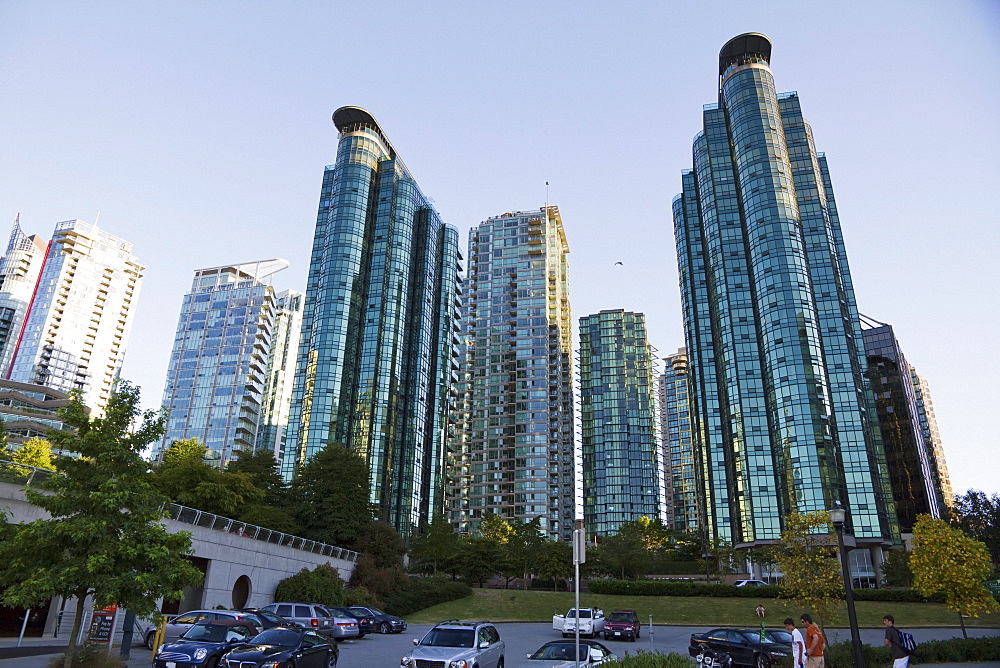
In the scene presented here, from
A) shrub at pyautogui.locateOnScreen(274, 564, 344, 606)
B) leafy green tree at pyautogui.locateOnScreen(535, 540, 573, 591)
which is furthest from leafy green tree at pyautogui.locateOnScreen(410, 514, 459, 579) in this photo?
shrub at pyautogui.locateOnScreen(274, 564, 344, 606)

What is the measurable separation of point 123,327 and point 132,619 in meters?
190

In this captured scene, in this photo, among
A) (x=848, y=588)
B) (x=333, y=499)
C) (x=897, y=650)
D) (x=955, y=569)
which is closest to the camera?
(x=897, y=650)

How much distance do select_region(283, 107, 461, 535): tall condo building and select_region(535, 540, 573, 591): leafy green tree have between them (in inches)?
1797

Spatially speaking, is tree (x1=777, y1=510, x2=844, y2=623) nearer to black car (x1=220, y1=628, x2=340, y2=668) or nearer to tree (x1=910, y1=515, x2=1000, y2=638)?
tree (x1=910, y1=515, x2=1000, y2=638)

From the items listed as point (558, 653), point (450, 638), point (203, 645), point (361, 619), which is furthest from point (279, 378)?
point (558, 653)

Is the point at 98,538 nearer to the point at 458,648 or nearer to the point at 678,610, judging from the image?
the point at 458,648

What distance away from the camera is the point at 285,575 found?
46.9 meters

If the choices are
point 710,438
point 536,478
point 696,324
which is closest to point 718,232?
point 696,324

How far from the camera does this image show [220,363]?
15725 cm

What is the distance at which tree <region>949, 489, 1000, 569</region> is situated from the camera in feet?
291

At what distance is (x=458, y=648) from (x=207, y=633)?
25.9ft

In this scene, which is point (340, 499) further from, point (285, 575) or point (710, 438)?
point (710, 438)

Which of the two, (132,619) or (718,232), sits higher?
(718,232)

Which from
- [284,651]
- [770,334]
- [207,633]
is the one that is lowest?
[284,651]
